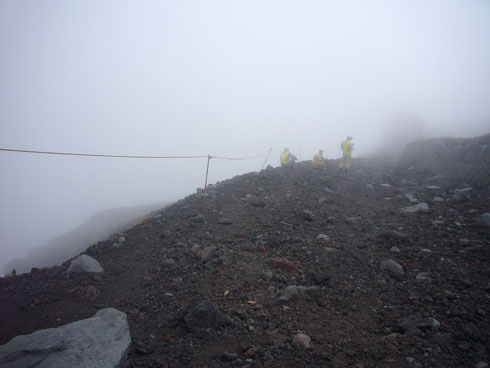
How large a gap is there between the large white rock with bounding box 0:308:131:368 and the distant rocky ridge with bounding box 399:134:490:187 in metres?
9.83

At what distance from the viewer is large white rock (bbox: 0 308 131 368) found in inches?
105

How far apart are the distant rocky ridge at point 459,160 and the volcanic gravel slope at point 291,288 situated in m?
1.32

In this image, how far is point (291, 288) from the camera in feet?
13.1

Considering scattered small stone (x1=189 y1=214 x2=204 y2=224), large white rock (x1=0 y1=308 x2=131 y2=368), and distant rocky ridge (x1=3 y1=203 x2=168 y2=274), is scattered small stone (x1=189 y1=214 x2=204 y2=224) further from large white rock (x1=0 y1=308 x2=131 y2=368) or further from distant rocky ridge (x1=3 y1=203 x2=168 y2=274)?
distant rocky ridge (x1=3 y1=203 x2=168 y2=274)

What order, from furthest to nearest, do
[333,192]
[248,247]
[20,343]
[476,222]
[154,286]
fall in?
[333,192], [476,222], [248,247], [154,286], [20,343]

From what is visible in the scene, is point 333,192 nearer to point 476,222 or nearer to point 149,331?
point 476,222

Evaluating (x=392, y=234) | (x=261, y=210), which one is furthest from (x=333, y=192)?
(x=392, y=234)

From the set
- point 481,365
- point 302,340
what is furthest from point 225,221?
point 481,365

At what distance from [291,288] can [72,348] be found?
273 centimetres

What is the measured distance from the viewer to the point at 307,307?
3.75 m

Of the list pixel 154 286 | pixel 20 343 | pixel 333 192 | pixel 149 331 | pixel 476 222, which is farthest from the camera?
pixel 333 192

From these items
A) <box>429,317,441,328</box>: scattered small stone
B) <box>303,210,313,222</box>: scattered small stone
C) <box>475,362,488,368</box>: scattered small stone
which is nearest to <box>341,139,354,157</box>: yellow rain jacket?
<box>303,210,313,222</box>: scattered small stone

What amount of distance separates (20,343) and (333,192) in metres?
8.60

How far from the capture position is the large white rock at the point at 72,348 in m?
2.67
